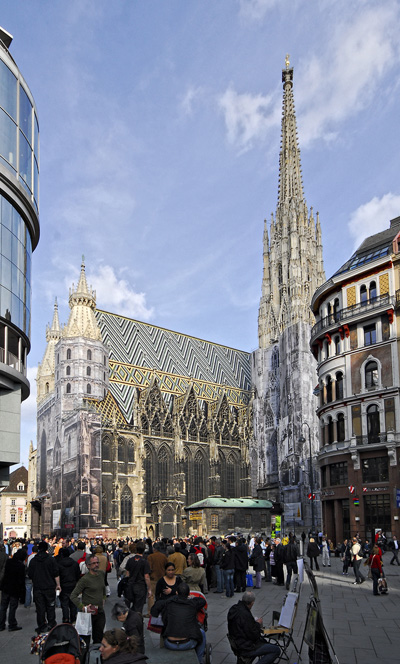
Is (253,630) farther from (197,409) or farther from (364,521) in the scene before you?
(197,409)

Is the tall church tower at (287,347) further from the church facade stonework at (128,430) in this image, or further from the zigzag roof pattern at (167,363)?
the zigzag roof pattern at (167,363)

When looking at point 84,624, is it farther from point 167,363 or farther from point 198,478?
point 167,363

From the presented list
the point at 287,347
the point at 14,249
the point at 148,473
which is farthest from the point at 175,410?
the point at 14,249

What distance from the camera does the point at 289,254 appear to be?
297 feet

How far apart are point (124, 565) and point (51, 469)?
6776 centimetres

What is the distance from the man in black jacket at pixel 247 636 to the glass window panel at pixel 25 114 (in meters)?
24.5

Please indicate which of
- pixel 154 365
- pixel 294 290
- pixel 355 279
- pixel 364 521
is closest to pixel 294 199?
pixel 294 290

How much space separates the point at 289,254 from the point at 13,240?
Answer: 219 ft

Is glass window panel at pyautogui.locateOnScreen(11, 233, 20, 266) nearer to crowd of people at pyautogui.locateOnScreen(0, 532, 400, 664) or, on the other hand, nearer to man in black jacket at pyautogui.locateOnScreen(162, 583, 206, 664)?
crowd of people at pyautogui.locateOnScreen(0, 532, 400, 664)

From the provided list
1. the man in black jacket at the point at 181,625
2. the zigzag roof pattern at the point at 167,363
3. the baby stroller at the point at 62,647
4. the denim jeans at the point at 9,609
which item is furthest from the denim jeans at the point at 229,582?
the zigzag roof pattern at the point at 167,363

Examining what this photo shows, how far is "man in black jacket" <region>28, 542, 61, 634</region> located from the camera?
41.6 ft

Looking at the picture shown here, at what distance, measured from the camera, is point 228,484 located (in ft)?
283

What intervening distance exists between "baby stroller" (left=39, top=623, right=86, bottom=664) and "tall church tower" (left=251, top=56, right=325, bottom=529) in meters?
68.5

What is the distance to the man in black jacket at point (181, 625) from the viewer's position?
869cm
